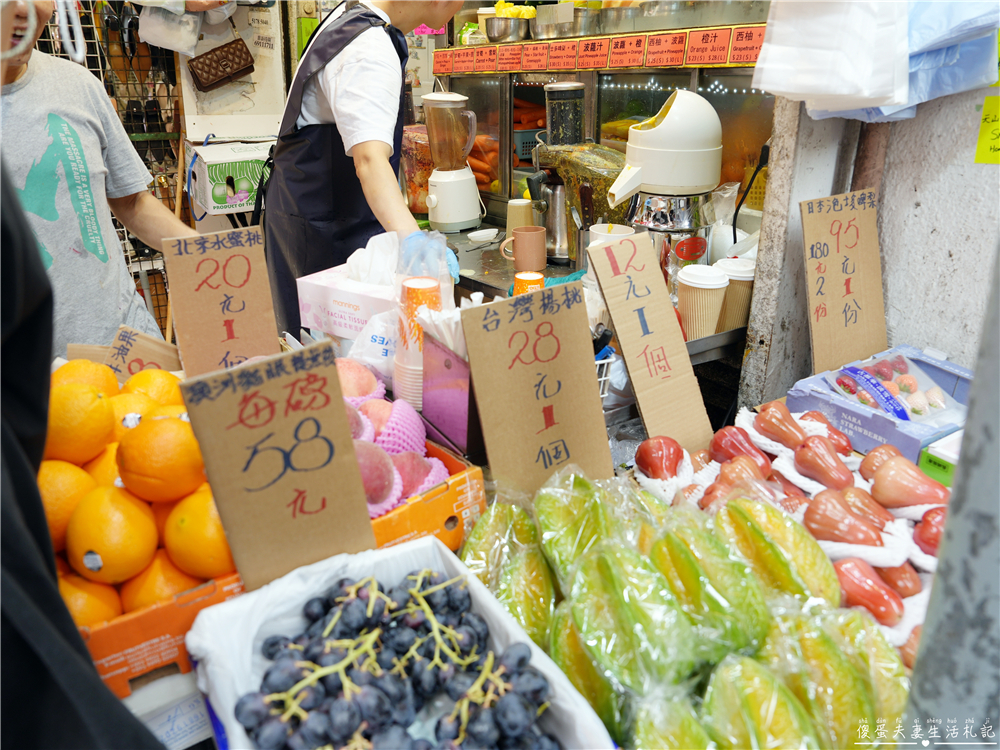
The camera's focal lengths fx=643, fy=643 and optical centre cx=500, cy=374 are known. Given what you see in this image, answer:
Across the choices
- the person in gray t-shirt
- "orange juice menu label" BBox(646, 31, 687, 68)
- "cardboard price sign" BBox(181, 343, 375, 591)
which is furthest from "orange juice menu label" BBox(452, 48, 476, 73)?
"cardboard price sign" BBox(181, 343, 375, 591)

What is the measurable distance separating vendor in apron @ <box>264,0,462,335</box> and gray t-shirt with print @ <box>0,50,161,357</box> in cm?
57

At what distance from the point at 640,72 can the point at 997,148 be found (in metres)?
1.34

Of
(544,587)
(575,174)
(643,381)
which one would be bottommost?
(544,587)

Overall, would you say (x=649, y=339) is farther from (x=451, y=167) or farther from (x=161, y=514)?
(x=451, y=167)

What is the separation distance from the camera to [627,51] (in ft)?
8.03

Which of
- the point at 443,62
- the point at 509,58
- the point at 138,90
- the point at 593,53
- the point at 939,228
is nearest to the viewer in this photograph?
the point at 939,228

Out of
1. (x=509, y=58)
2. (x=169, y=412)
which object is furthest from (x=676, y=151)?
(x=169, y=412)

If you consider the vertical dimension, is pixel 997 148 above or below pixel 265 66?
below

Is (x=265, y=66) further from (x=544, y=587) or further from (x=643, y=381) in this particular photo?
(x=544, y=587)

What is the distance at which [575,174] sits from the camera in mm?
2389

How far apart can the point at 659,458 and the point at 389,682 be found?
791 mm

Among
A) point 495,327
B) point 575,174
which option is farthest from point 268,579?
point 575,174

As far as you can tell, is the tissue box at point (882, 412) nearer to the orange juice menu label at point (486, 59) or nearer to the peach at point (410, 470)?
the peach at point (410, 470)

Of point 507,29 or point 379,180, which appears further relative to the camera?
point 507,29
